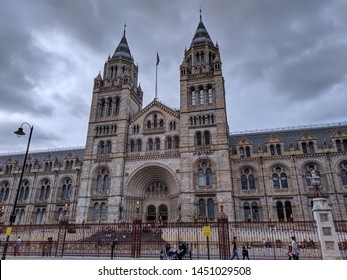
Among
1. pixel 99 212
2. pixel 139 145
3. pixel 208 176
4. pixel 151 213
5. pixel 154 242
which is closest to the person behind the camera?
pixel 154 242

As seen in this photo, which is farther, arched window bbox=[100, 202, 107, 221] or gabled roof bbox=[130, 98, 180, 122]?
gabled roof bbox=[130, 98, 180, 122]

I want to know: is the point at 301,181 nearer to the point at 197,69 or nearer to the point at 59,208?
the point at 197,69

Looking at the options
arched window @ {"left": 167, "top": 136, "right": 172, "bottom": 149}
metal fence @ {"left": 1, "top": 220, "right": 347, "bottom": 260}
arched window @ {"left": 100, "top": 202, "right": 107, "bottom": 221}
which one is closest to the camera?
metal fence @ {"left": 1, "top": 220, "right": 347, "bottom": 260}

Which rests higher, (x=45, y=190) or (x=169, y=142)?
(x=169, y=142)

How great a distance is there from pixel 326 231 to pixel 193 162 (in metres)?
20.9

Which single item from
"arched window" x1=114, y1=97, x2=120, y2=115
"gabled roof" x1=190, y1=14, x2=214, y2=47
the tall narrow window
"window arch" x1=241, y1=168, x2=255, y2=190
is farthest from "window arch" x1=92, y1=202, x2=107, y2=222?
the tall narrow window

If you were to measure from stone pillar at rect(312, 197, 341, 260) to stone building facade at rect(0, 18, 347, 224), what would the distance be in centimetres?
1711

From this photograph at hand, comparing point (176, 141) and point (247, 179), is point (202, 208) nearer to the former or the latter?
point (247, 179)

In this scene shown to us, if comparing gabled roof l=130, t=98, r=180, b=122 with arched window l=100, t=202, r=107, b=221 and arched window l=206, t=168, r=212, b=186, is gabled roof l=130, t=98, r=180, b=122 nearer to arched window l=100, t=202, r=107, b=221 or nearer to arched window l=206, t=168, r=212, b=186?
arched window l=206, t=168, r=212, b=186

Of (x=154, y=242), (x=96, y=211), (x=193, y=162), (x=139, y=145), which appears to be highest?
(x=139, y=145)

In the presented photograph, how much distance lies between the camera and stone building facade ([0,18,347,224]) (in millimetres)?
31688

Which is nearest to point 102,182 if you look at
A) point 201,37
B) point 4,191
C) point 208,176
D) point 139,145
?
point 139,145

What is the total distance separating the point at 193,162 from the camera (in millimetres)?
32844
